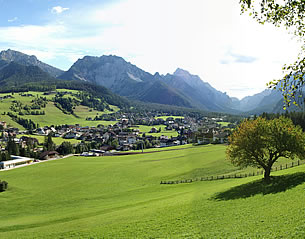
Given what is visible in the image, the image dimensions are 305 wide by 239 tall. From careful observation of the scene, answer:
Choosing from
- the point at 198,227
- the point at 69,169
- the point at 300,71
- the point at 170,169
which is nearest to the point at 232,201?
the point at 198,227

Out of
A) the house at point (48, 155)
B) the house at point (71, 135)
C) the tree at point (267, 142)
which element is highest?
the tree at point (267, 142)

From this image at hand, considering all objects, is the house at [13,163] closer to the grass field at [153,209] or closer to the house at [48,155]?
the house at [48,155]

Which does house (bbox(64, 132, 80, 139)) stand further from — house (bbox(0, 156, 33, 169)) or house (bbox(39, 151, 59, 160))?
house (bbox(0, 156, 33, 169))

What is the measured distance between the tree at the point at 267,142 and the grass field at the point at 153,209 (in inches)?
98.3

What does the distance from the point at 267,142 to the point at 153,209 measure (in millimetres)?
16417

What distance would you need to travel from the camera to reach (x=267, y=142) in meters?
30.5

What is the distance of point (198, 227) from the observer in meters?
17.6

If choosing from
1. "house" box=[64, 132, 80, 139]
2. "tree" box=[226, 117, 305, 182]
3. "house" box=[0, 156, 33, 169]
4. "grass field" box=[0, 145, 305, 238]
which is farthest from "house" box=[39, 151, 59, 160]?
"tree" box=[226, 117, 305, 182]

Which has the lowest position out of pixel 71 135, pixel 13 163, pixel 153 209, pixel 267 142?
pixel 13 163

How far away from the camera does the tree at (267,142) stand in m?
30.0

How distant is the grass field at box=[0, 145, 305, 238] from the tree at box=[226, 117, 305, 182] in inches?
98.3

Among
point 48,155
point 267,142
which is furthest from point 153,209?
point 48,155

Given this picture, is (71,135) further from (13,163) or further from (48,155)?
(13,163)

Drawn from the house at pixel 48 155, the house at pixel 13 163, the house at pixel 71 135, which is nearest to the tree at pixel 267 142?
the house at pixel 13 163
